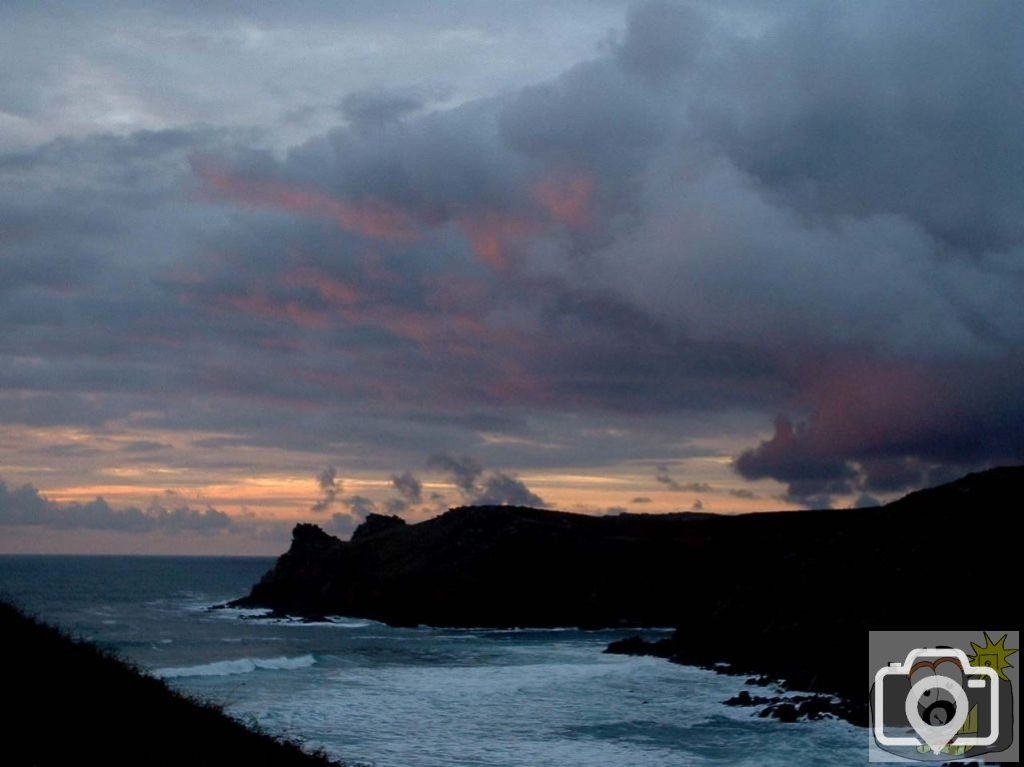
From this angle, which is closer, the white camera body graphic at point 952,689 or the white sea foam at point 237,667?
the white camera body graphic at point 952,689

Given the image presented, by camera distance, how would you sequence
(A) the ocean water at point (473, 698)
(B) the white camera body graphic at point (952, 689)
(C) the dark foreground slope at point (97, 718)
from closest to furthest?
(C) the dark foreground slope at point (97, 718) < (B) the white camera body graphic at point (952, 689) < (A) the ocean water at point (473, 698)

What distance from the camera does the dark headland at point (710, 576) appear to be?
50406 millimetres

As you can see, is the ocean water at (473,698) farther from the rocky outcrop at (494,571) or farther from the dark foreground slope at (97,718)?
the rocky outcrop at (494,571)

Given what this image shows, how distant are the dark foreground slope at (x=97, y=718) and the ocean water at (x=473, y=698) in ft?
22.4

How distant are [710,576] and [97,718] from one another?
88.9 metres

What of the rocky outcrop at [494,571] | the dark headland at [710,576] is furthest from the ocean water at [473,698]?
the rocky outcrop at [494,571]

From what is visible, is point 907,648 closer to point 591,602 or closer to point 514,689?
point 514,689

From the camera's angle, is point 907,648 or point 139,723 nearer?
point 139,723

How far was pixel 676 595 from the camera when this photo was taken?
99.0m

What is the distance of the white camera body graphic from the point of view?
32.9 metres

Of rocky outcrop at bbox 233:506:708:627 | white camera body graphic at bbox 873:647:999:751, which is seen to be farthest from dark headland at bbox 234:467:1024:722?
white camera body graphic at bbox 873:647:999:751

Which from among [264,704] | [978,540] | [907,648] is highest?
[978,540]

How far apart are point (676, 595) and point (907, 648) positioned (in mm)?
54858

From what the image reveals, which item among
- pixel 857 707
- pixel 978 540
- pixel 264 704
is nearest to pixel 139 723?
pixel 264 704
